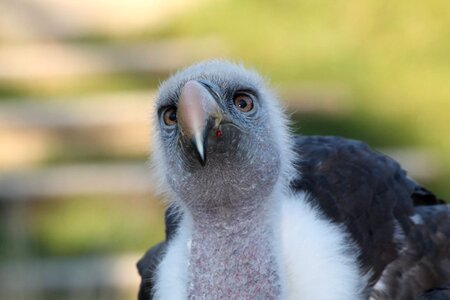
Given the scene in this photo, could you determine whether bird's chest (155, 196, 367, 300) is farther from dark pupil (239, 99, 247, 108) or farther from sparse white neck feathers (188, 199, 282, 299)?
dark pupil (239, 99, 247, 108)

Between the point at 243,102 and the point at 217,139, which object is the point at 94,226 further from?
the point at 217,139

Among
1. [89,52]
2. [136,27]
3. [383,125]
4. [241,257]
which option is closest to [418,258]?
[241,257]

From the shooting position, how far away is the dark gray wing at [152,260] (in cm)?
474

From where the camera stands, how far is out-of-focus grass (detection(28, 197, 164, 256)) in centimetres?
951

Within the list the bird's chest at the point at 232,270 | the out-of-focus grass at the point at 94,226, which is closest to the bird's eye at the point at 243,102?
the bird's chest at the point at 232,270

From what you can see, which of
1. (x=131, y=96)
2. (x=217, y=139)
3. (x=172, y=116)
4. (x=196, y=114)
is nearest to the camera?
(x=196, y=114)

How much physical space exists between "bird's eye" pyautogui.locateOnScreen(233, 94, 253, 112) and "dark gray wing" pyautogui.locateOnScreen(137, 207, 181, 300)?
50cm

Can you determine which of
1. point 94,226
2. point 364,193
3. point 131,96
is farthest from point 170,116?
point 131,96

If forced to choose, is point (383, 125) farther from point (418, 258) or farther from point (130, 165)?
point (418, 258)

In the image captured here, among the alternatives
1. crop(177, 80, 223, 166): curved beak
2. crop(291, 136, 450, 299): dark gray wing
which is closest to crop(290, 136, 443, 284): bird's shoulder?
crop(291, 136, 450, 299): dark gray wing

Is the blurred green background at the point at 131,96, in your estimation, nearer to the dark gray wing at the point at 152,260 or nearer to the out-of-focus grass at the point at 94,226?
the out-of-focus grass at the point at 94,226

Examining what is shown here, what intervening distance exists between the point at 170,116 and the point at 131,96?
7761 mm

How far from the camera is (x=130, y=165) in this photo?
10711 millimetres

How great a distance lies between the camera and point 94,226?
32.6 feet
